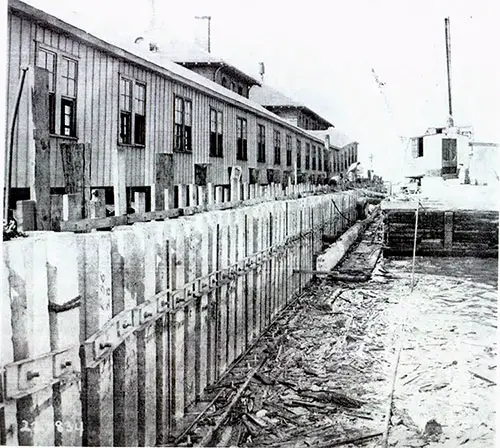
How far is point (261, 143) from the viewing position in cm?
1528

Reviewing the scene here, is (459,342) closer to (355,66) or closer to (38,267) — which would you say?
(355,66)

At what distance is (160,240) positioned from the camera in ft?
10.1

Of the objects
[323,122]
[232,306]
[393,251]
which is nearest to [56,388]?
[232,306]

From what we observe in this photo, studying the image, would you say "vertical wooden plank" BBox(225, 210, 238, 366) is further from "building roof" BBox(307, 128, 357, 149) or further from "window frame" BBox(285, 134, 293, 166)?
"building roof" BBox(307, 128, 357, 149)

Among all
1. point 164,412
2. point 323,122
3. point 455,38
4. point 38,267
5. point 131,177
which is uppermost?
point 323,122

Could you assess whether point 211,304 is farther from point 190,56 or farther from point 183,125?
point 190,56

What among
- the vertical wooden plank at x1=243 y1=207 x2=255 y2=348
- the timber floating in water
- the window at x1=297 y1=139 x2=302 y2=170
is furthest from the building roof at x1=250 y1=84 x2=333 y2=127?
the vertical wooden plank at x1=243 y1=207 x2=255 y2=348

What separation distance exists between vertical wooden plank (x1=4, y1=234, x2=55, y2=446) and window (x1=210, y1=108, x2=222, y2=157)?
9.60m

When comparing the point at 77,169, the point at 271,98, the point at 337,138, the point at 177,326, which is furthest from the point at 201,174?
the point at 337,138

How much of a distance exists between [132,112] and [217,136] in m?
3.95

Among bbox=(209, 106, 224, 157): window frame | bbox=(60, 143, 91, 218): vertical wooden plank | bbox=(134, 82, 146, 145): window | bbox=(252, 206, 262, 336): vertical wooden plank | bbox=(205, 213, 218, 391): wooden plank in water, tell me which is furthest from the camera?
bbox=(209, 106, 224, 157): window frame

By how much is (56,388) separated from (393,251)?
8.47 metres

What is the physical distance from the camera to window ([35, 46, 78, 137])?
19.9 feet

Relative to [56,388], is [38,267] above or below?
above
